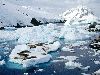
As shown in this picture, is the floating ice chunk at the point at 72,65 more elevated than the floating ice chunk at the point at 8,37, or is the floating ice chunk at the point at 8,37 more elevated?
the floating ice chunk at the point at 72,65

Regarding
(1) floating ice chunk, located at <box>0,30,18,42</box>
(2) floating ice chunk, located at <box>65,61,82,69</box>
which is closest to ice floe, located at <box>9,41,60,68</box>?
(2) floating ice chunk, located at <box>65,61,82,69</box>

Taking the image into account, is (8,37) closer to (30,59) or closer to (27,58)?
(27,58)

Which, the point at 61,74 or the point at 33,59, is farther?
the point at 33,59

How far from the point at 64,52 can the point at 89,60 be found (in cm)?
802

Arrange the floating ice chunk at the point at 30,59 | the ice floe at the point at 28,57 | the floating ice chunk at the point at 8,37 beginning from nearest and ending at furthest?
the floating ice chunk at the point at 30,59 < the ice floe at the point at 28,57 < the floating ice chunk at the point at 8,37

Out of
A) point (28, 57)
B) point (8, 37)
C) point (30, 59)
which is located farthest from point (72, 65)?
point (8, 37)

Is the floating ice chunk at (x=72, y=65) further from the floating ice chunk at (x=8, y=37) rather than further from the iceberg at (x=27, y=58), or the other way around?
the floating ice chunk at (x=8, y=37)

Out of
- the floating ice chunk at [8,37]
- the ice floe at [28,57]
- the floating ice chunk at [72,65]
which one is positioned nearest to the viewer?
the floating ice chunk at [72,65]

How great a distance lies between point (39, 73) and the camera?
89.9 ft

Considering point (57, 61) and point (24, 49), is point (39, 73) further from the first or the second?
point (24, 49)

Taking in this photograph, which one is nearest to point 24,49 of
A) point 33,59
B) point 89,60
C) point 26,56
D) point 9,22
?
point 26,56

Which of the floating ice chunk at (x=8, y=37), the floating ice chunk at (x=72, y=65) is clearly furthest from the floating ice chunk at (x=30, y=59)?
the floating ice chunk at (x=8, y=37)

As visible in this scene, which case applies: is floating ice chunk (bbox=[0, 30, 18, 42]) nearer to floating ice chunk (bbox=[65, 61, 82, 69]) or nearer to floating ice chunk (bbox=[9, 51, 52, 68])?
floating ice chunk (bbox=[9, 51, 52, 68])

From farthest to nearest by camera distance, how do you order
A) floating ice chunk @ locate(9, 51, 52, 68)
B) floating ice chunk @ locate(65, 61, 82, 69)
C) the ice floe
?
the ice floe → floating ice chunk @ locate(9, 51, 52, 68) → floating ice chunk @ locate(65, 61, 82, 69)
